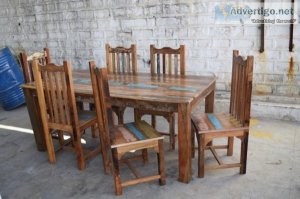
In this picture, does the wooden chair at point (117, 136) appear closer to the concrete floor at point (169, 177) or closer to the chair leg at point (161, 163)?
the chair leg at point (161, 163)

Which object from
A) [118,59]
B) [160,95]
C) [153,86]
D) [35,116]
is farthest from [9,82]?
[160,95]

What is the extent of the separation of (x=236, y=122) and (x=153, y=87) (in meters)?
0.80

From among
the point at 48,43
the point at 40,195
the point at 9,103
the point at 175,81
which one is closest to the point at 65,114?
the point at 40,195

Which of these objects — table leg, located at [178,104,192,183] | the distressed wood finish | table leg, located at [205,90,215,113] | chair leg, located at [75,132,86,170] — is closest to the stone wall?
table leg, located at [205,90,215,113]

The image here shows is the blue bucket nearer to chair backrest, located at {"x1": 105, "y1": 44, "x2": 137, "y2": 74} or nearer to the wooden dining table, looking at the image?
the wooden dining table

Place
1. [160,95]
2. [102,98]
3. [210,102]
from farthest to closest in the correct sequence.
A: [210,102] < [160,95] < [102,98]

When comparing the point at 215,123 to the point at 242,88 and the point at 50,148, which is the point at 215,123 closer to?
the point at 242,88

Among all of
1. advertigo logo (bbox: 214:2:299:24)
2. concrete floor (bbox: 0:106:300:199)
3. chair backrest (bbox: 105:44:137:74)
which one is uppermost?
advertigo logo (bbox: 214:2:299:24)

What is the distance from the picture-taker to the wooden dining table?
7.14 ft

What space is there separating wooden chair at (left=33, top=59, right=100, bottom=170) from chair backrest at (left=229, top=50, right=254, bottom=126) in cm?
134

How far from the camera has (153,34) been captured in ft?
13.4

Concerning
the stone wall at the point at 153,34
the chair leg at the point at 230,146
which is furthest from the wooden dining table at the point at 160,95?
the stone wall at the point at 153,34

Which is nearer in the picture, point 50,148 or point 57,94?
point 57,94

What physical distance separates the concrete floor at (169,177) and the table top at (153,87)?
726mm
